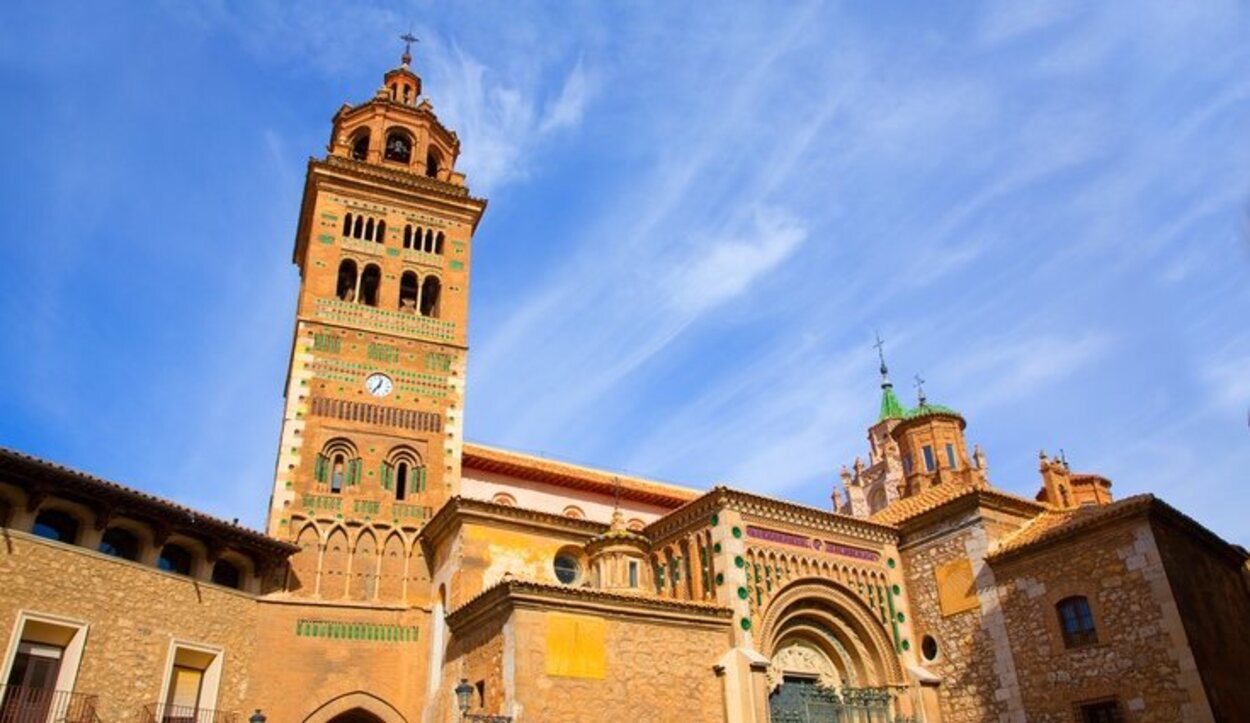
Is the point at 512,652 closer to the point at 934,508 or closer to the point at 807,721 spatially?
the point at 807,721

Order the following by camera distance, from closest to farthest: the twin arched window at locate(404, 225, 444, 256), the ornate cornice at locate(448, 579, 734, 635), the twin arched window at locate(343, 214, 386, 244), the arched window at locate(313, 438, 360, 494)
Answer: the ornate cornice at locate(448, 579, 734, 635) → the arched window at locate(313, 438, 360, 494) → the twin arched window at locate(343, 214, 386, 244) → the twin arched window at locate(404, 225, 444, 256)

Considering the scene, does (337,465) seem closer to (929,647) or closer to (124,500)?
(124,500)

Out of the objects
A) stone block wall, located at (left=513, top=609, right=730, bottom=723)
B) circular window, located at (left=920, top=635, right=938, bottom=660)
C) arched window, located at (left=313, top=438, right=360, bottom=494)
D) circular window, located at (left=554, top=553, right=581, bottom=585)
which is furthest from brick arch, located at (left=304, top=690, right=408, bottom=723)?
circular window, located at (left=920, top=635, right=938, bottom=660)

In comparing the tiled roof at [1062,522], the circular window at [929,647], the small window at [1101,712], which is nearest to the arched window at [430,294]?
the circular window at [929,647]

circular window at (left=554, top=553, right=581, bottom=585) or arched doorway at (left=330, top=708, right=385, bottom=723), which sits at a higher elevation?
circular window at (left=554, top=553, right=581, bottom=585)

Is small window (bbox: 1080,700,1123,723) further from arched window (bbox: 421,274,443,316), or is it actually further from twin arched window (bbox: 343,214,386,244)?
twin arched window (bbox: 343,214,386,244)

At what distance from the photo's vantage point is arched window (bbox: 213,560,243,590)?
1889 centimetres

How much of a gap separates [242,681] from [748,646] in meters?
9.73

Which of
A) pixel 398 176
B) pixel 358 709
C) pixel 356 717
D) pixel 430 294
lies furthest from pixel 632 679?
pixel 398 176

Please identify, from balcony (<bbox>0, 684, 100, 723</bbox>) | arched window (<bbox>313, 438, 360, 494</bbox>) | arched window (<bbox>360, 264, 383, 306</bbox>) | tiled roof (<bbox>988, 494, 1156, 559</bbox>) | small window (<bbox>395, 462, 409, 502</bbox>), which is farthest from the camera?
arched window (<bbox>360, 264, 383, 306</bbox>)

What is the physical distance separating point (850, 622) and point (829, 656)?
2.70 feet

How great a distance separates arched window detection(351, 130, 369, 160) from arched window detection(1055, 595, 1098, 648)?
69.6 feet

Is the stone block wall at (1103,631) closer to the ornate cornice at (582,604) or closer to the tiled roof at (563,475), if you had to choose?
the ornate cornice at (582,604)

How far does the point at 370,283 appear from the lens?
84.0ft
